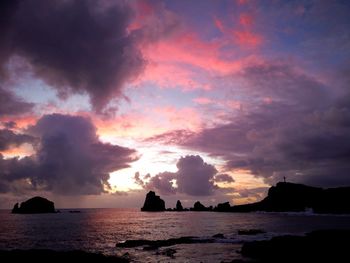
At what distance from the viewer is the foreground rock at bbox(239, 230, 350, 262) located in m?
38.5

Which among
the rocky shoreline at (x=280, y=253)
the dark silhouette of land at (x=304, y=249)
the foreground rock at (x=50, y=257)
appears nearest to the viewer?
the dark silhouette of land at (x=304, y=249)

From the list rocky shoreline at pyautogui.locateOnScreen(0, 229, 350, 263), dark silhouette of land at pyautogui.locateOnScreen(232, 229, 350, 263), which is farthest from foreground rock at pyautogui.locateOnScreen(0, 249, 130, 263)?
dark silhouette of land at pyautogui.locateOnScreen(232, 229, 350, 263)

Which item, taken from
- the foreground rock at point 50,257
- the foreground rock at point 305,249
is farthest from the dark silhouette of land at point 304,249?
the foreground rock at point 50,257

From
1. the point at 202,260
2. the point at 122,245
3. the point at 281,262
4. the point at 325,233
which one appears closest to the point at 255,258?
the point at 281,262

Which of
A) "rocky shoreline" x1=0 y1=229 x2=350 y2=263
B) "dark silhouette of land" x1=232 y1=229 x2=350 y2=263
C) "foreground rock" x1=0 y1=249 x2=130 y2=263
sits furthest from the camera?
"foreground rock" x1=0 y1=249 x2=130 y2=263

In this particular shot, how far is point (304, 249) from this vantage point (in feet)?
134

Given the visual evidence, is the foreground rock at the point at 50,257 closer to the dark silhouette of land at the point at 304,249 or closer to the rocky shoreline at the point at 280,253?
the rocky shoreline at the point at 280,253

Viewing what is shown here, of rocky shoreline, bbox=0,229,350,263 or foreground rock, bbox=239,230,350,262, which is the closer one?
foreground rock, bbox=239,230,350,262

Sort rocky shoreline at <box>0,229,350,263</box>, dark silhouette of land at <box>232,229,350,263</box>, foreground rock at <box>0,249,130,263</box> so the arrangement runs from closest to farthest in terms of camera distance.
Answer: dark silhouette of land at <box>232,229,350,263</box>
rocky shoreline at <box>0,229,350,263</box>
foreground rock at <box>0,249,130,263</box>

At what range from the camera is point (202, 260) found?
4384 cm

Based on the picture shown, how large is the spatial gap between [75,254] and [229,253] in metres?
22.5

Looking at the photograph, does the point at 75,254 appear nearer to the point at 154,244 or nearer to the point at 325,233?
the point at 154,244

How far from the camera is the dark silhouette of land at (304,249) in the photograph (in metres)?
38.5

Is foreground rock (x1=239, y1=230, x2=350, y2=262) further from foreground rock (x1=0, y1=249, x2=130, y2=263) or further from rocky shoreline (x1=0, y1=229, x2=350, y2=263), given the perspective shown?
foreground rock (x1=0, y1=249, x2=130, y2=263)
